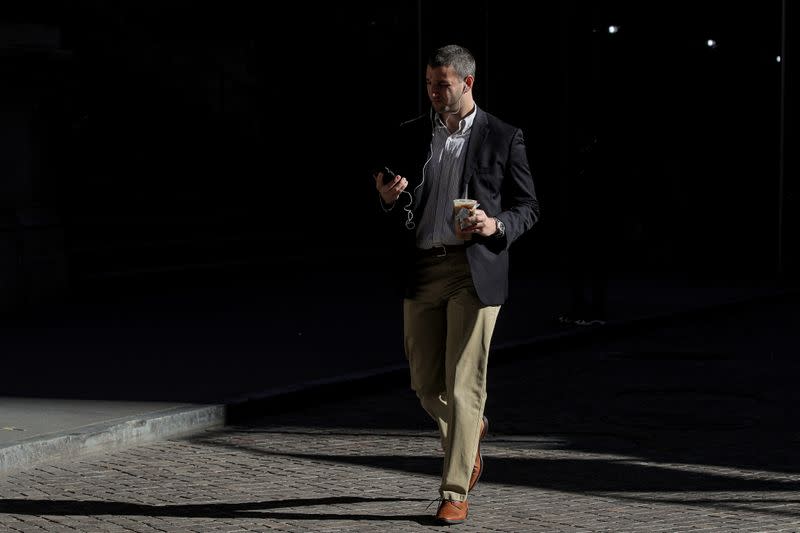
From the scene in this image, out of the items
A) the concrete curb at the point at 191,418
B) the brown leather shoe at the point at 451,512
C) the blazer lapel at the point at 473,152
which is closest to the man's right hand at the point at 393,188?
the blazer lapel at the point at 473,152

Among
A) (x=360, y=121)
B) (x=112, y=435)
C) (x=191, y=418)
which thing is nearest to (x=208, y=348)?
(x=191, y=418)

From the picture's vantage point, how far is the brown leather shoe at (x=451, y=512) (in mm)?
6520

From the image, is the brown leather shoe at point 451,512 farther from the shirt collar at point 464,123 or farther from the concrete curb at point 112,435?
the concrete curb at point 112,435

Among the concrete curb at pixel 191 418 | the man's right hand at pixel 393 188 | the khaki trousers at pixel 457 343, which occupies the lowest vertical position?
the concrete curb at pixel 191 418

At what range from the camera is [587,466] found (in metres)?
8.12

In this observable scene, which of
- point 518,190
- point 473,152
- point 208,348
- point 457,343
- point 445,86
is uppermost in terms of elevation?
point 445,86

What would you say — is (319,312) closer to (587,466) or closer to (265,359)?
(265,359)

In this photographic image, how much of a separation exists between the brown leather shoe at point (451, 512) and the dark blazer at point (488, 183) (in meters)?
0.90

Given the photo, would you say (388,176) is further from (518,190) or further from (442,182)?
(518,190)

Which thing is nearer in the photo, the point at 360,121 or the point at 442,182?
the point at 442,182

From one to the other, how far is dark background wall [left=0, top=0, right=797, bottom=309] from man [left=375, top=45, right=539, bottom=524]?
1235 cm

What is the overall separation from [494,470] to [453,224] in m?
2.02

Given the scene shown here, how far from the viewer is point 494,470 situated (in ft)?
26.3

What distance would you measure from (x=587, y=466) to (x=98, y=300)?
974 centimetres
